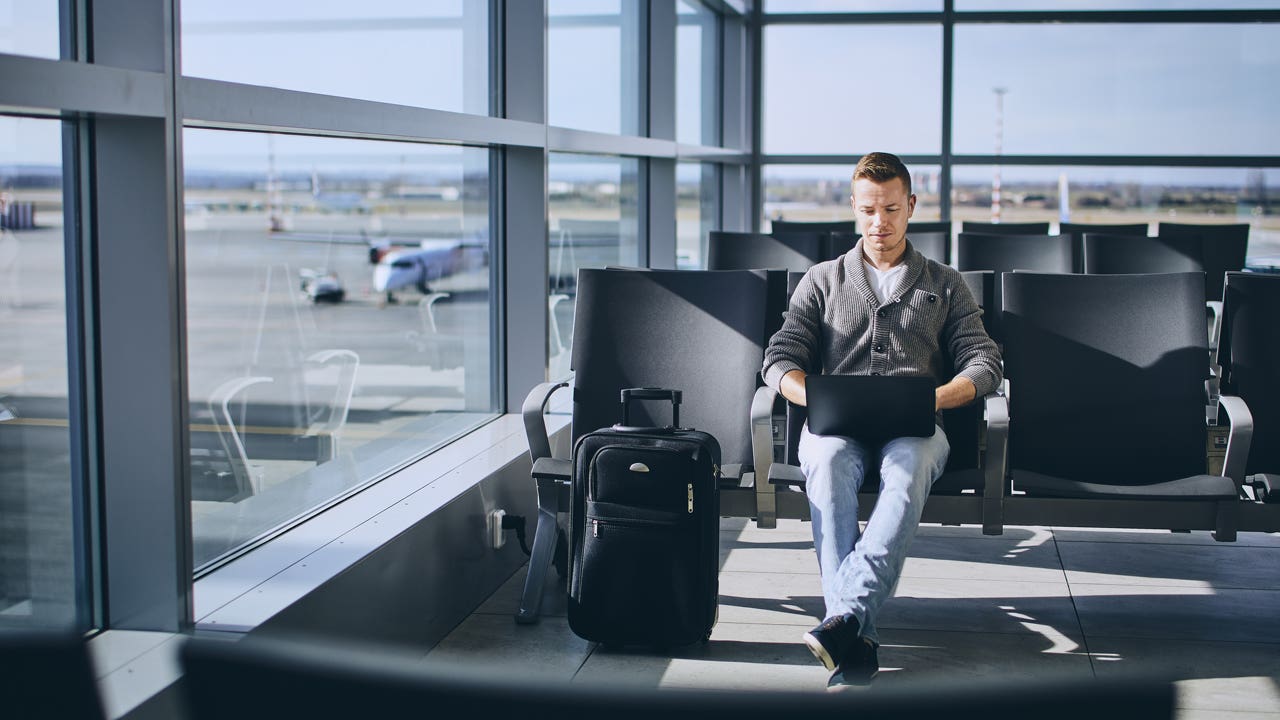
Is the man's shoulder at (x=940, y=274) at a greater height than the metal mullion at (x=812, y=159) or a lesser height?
lesser

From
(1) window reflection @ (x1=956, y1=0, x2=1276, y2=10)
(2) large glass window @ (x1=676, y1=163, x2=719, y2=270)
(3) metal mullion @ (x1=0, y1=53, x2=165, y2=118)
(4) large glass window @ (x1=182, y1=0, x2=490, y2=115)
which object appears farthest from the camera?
(1) window reflection @ (x1=956, y1=0, x2=1276, y2=10)

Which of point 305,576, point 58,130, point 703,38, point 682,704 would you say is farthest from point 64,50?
point 703,38

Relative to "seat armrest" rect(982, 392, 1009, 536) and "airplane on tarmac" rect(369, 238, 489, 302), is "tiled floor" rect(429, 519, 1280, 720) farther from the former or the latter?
"airplane on tarmac" rect(369, 238, 489, 302)

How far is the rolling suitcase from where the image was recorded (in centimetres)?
295

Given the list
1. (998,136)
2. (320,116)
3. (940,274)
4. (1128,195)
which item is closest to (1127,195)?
(1128,195)

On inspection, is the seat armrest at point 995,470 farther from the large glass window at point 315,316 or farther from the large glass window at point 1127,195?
the large glass window at point 1127,195

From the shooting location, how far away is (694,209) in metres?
7.88

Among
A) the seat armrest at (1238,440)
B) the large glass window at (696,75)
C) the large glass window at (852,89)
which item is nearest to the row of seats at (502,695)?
the seat armrest at (1238,440)

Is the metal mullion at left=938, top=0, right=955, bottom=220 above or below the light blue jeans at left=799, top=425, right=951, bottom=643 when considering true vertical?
above

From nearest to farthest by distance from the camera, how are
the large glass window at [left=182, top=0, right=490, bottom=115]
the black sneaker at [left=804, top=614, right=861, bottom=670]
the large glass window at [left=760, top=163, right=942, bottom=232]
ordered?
the large glass window at [left=182, top=0, right=490, bottom=115], the black sneaker at [left=804, top=614, right=861, bottom=670], the large glass window at [left=760, top=163, right=942, bottom=232]

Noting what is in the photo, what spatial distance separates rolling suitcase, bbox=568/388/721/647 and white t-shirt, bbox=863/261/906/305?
0.64 meters

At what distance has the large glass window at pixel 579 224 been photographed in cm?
490

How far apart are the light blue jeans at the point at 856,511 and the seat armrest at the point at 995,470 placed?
12cm

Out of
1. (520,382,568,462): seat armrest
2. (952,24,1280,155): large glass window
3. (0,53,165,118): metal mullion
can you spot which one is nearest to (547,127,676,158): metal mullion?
(520,382,568,462): seat armrest
